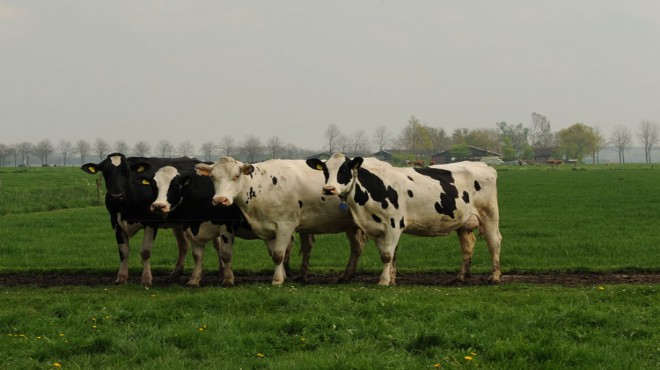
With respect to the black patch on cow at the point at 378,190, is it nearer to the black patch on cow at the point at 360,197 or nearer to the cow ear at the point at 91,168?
the black patch on cow at the point at 360,197

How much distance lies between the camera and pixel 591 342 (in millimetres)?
8148

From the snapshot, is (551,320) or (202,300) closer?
(551,320)

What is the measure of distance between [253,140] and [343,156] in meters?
99.8

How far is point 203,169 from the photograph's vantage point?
1323cm

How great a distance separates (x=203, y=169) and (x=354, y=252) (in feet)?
11.1

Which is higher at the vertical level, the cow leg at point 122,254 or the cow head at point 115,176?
the cow head at point 115,176

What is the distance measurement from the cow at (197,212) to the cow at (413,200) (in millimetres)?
1909

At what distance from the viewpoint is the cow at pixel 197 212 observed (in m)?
13.5

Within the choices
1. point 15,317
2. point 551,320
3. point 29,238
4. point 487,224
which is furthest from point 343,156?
point 29,238

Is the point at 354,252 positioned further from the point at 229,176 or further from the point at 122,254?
the point at 122,254

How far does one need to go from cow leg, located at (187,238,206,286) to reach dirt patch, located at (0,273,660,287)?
0.31 m

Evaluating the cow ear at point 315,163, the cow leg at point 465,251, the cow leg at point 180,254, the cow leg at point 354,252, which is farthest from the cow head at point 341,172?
the cow leg at point 180,254

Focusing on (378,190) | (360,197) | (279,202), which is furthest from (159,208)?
(378,190)

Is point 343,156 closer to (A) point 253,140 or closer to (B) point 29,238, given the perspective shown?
(B) point 29,238
